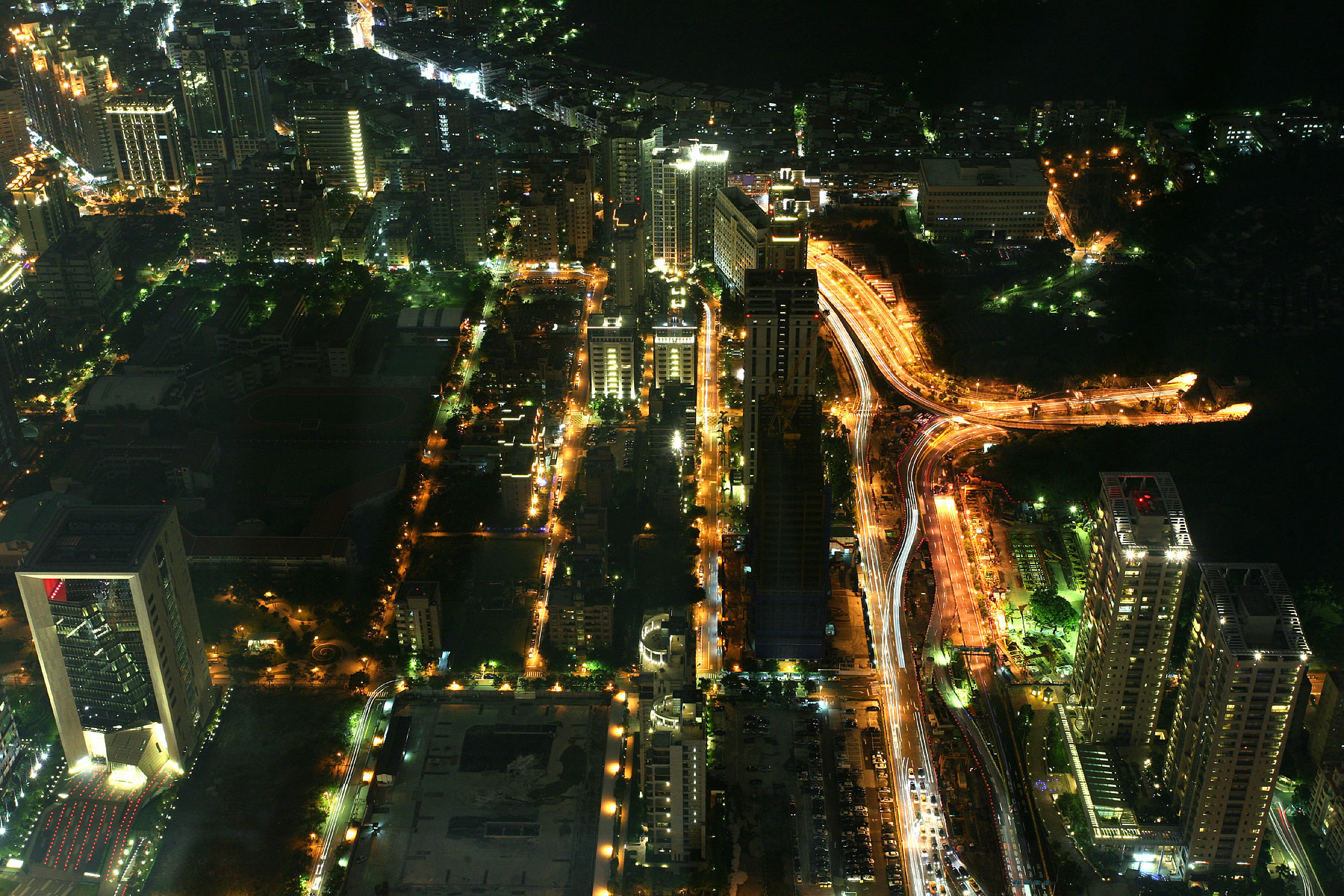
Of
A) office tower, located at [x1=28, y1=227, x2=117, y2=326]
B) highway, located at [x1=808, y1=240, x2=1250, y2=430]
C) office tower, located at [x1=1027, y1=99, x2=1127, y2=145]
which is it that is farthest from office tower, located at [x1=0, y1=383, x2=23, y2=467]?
office tower, located at [x1=1027, y1=99, x2=1127, y2=145]

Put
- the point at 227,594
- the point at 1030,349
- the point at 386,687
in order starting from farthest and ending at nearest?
the point at 1030,349
the point at 227,594
the point at 386,687

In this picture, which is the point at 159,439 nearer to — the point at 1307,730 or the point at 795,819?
the point at 795,819

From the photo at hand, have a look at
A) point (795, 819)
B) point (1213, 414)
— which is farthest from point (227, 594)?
point (1213, 414)

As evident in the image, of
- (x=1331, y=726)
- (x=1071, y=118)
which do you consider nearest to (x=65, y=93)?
(x=1071, y=118)

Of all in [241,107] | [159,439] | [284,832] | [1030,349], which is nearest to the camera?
[284,832]

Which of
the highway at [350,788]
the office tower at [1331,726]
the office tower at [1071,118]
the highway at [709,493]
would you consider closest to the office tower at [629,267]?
the highway at [709,493]

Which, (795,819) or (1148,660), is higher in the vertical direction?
(1148,660)
